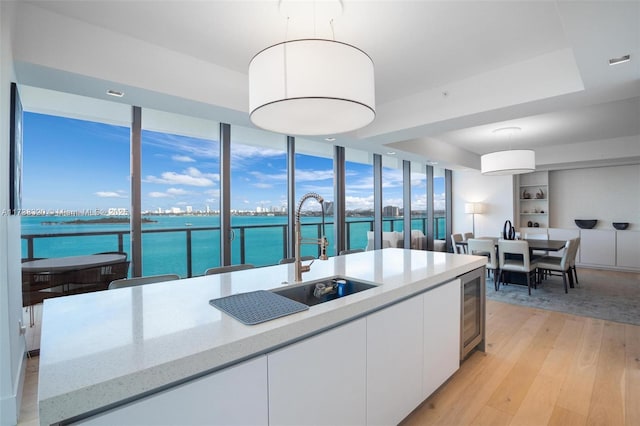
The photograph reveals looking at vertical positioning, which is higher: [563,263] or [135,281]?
[135,281]

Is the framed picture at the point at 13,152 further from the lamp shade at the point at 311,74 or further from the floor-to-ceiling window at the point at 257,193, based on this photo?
the floor-to-ceiling window at the point at 257,193

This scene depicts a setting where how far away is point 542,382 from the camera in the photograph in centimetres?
234

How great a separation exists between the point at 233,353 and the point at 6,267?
1.82 m

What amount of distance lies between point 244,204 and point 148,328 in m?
3.20

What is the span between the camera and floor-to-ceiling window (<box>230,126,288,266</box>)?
13.5 feet

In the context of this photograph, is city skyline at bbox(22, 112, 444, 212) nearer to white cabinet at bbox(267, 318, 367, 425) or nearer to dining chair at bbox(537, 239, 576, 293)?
white cabinet at bbox(267, 318, 367, 425)

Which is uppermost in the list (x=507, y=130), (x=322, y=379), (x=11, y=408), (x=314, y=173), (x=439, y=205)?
(x=507, y=130)

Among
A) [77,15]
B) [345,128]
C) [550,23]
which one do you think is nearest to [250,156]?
[77,15]

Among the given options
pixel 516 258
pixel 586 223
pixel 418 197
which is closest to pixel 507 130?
pixel 516 258

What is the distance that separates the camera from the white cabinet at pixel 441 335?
2.01 metres

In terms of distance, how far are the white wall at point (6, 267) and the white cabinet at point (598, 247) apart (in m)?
9.44

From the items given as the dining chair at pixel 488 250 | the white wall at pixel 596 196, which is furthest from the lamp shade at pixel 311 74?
the white wall at pixel 596 196

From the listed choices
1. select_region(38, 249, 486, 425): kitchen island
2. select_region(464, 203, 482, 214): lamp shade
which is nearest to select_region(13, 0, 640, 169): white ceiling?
select_region(38, 249, 486, 425): kitchen island

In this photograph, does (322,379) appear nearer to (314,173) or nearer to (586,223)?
(314,173)
